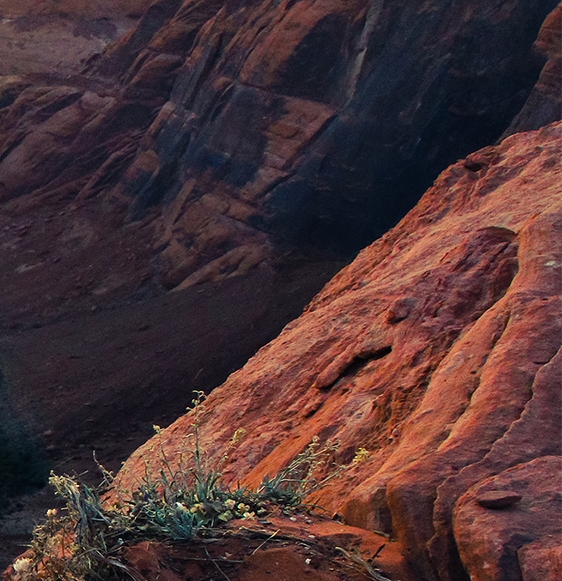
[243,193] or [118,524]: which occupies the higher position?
[118,524]

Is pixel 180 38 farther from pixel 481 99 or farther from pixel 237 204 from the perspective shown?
pixel 481 99

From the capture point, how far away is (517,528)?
4.03 meters

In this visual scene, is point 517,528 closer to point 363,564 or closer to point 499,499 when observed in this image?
point 499,499

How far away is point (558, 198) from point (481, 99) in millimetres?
10731

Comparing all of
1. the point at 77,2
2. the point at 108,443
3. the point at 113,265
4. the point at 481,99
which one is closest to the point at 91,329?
the point at 113,265

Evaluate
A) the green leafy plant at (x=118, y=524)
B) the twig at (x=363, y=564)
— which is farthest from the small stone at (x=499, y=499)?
the green leafy plant at (x=118, y=524)

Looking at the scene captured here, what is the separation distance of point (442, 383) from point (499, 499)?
1616 millimetres

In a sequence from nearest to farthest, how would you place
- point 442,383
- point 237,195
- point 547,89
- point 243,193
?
point 442,383 < point 547,89 < point 243,193 < point 237,195

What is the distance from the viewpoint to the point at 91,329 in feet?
61.4

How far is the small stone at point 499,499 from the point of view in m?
4.14

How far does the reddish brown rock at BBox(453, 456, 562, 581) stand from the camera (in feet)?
12.7

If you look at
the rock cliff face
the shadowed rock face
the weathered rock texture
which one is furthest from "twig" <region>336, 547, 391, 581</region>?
the shadowed rock face

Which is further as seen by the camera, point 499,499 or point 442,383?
point 442,383

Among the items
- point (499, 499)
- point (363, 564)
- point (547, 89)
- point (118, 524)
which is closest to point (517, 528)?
point (499, 499)
